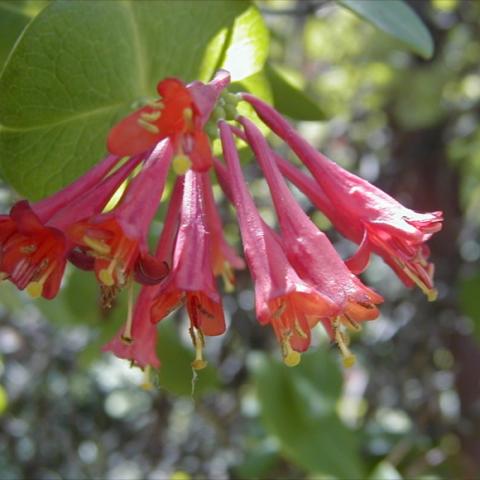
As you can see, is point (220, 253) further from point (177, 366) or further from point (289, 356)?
point (177, 366)

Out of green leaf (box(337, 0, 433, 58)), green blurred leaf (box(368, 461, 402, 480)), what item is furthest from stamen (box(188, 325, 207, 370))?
green blurred leaf (box(368, 461, 402, 480))

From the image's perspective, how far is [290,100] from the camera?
3.92 feet

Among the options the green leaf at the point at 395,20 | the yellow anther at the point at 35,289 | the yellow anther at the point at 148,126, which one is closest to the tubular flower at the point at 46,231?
the yellow anther at the point at 35,289

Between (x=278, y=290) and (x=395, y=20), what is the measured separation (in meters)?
0.46

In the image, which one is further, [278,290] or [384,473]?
[384,473]

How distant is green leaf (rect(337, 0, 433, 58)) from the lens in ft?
3.31

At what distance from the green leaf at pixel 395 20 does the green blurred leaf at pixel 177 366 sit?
682mm

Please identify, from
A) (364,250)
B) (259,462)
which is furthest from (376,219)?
(259,462)

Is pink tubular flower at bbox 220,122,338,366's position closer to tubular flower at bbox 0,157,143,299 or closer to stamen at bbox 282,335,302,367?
stamen at bbox 282,335,302,367

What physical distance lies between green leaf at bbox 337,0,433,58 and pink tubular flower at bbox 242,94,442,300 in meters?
0.18

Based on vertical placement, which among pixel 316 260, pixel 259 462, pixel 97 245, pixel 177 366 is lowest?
pixel 259 462

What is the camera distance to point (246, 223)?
0.83 metres

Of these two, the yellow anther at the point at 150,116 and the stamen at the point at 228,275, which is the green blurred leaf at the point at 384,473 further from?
the yellow anther at the point at 150,116

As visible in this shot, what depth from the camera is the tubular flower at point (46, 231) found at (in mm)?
793
